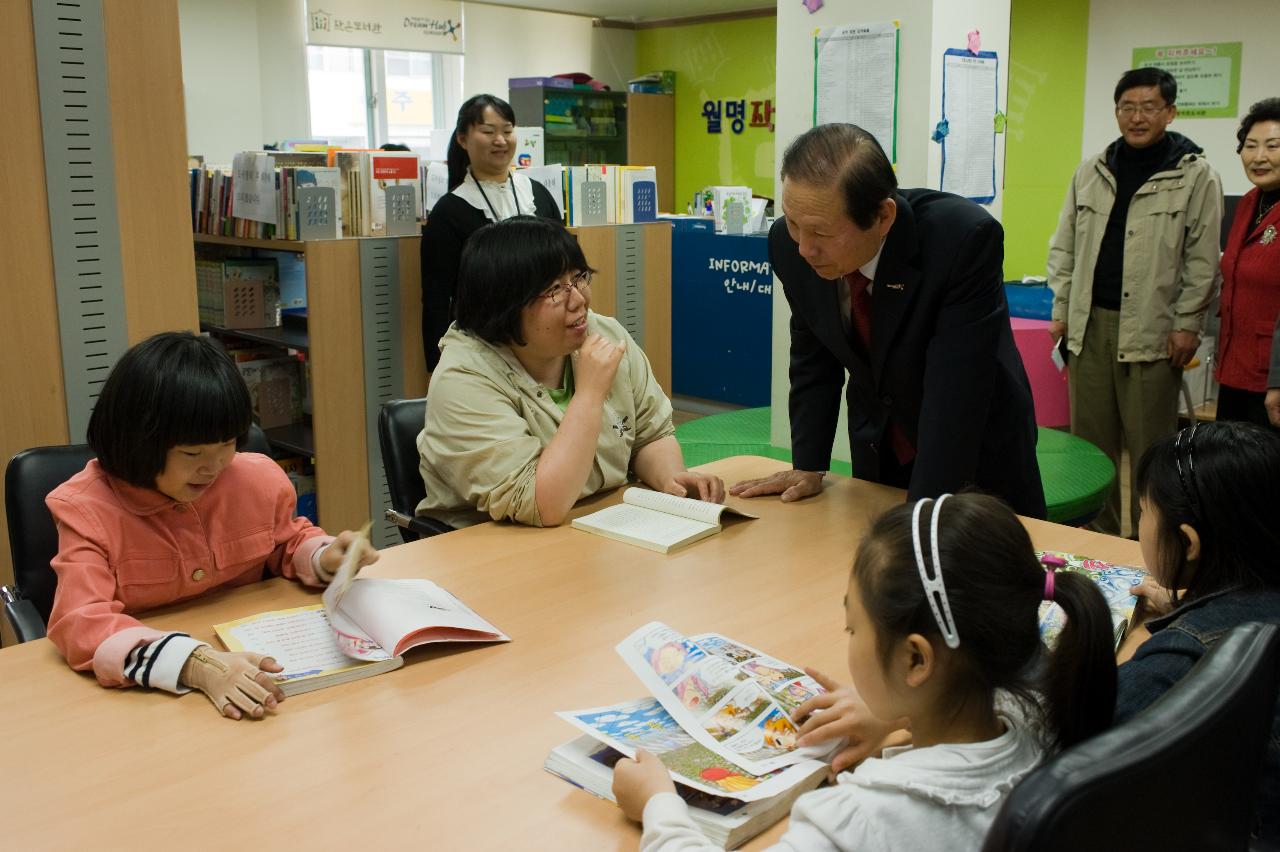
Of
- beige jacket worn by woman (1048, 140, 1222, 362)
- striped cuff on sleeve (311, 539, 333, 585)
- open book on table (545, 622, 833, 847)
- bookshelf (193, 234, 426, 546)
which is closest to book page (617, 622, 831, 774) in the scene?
open book on table (545, 622, 833, 847)

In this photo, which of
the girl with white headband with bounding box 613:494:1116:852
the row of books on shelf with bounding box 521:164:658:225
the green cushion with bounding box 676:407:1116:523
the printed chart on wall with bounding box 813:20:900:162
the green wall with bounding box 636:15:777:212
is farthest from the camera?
the green wall with bounding box 636:15:777:212

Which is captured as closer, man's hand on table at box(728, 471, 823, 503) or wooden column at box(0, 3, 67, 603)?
man's hand on table at box(728, 471, 823, 503)

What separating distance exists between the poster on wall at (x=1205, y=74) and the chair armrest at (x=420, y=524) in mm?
6705

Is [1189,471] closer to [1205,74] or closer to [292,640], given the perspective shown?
[292,640]

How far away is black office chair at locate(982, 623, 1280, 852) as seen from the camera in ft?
2.53

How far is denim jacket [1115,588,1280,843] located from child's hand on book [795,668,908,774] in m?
0.27

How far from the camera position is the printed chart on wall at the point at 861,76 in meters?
3.88

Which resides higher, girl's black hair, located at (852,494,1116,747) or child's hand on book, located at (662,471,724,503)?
girl's black hair, located at (852,494,1116,747)

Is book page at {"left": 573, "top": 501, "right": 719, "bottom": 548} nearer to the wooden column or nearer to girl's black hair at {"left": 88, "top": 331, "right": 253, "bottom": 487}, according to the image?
girl's black hair at {"left": 88, "top": 331, "right": 253, "bottom": 487}

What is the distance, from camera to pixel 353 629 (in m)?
1.70

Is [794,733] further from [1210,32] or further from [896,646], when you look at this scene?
[1210,32]

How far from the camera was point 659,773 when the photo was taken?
123 centimetres

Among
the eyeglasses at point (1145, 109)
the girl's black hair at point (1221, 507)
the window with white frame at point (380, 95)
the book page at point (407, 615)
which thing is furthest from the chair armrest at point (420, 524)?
the window with white frame at point (380, 95)

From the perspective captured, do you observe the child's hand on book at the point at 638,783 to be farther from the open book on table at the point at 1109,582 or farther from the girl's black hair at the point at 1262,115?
the girl's black hair at the point at 1262,115
